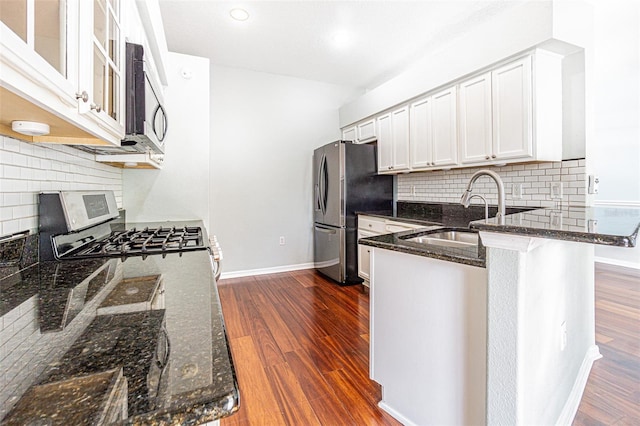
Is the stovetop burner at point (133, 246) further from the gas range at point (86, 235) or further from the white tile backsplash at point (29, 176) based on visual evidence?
the white tile backsplash at point (29, 176)

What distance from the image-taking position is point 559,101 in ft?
7.72

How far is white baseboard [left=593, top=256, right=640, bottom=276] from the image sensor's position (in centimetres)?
418

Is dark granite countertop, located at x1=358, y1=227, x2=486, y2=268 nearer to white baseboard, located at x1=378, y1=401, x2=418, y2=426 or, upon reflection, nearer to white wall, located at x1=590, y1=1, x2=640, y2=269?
→ white baseboard, located at x1=378, y1=401, x2=418, y2=426

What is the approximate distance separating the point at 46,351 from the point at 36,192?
0.98 m

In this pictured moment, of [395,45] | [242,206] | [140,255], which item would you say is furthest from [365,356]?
[395,45]

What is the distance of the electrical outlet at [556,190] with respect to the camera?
2.38 m

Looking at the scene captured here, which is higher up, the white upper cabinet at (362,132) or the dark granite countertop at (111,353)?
the white upper cabinet at (362,132)

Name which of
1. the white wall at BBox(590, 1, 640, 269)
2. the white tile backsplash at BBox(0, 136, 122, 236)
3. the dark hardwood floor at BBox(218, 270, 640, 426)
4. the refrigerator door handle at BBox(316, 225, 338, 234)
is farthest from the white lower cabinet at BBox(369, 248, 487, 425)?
the white wall at BBox(590, 1, 640, 269)

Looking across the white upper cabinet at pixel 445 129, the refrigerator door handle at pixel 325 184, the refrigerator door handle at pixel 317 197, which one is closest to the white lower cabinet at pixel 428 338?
the white upper cabinet at pixel 445 129

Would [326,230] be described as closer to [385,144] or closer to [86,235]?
[385,144]

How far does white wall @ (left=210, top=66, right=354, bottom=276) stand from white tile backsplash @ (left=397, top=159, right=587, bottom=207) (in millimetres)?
1644

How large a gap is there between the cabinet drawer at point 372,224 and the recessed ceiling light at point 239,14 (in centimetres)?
236

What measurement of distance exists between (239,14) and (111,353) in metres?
2.97

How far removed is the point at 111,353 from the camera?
1.78 feet
